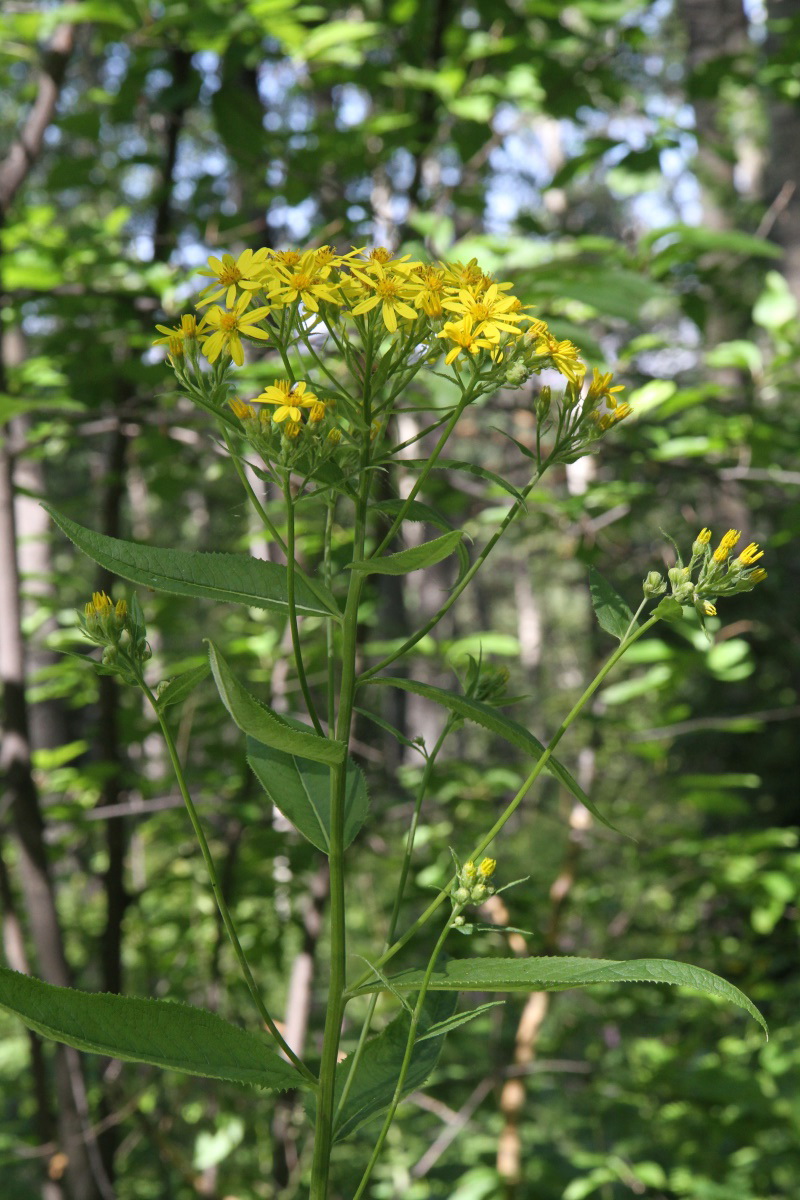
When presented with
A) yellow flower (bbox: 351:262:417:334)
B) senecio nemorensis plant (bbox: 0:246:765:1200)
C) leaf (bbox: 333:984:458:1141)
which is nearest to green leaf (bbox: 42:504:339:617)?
senecio nemorensis plant (bbox: 0:246:765:1200)

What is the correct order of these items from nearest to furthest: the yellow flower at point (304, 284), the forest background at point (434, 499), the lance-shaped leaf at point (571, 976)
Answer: the lance-shaped leaf at point (571, 976) < the yellow flower at point (304, 284) < the forest background at point (434, 499)

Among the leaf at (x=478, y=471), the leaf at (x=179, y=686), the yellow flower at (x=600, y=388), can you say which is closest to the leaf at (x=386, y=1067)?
the leaf at (x=179, y=686)

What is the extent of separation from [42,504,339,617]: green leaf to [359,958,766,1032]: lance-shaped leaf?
295mm

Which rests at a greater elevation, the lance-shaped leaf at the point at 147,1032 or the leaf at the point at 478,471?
the leaf at the point at 478,471

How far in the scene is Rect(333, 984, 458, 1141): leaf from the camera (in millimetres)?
796

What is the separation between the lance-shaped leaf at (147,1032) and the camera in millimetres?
671

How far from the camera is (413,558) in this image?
72cm

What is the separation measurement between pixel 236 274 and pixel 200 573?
252 mm

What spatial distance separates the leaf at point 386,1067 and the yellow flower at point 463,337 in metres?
0.54

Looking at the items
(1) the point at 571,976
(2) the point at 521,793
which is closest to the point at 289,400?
(2) the point at 521,793

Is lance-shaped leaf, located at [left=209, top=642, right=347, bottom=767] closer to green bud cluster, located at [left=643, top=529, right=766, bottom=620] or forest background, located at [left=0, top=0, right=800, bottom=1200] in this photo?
green bud cluster, located at [left=643, top=529, right=766, bottom=620]

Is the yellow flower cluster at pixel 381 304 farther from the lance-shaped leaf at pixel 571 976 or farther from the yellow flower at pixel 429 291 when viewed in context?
the lance-shaped leaf at pixel 571 976

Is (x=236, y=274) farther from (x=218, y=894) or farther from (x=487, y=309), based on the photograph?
(x=218, y=894)

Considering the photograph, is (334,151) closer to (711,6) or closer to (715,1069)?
(715,1069)
